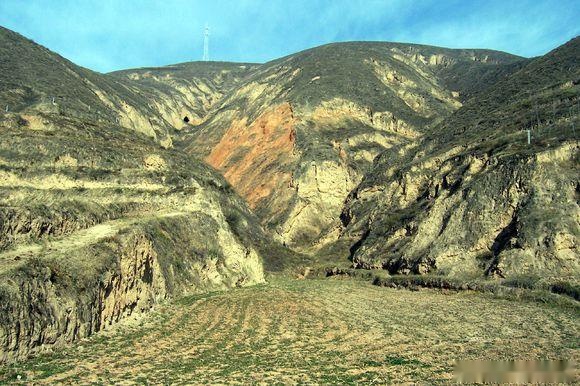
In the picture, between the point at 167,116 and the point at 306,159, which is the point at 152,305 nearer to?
the point at 306,159

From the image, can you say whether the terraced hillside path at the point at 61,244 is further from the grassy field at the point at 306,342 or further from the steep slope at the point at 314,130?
the steep slope at the point at 314,130

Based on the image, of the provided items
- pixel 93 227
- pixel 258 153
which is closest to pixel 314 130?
pixel 258 153

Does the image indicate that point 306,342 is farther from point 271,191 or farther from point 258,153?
point 258,153

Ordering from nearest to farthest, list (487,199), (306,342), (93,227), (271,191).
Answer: (306,342) < (93,227) < (487,199) < (271,191)

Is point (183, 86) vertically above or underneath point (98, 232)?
above

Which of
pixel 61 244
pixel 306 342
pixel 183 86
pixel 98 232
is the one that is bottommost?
pixel 306 342

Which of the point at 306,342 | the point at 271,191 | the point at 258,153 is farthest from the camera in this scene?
the point at 258,153

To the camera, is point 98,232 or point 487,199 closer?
point 98,232
